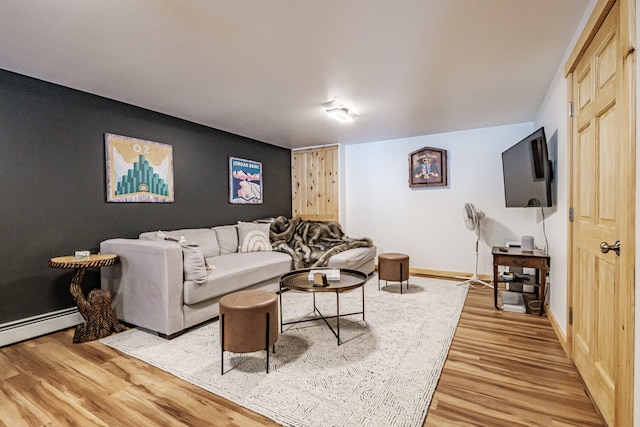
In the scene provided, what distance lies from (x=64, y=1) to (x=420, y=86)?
8.78 feet

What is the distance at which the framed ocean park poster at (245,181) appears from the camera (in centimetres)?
469

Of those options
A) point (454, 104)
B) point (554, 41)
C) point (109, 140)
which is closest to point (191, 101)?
point (109, 140)

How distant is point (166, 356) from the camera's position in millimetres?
2285

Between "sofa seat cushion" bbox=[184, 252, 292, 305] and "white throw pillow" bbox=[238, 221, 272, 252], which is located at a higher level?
"white throw pillow" bbox=[238, 221, 272, 252]

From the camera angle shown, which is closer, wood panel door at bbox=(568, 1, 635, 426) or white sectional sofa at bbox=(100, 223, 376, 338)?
wood panel door at bbox=(568, 1, 635, 426)

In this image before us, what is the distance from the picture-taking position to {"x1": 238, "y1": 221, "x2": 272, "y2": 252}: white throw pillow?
13.9ft

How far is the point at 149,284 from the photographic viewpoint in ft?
8.69

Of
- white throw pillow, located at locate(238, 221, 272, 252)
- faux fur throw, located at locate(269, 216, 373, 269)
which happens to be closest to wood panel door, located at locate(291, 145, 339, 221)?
faux fur throw, located at locate(269, 216, 373, 269)

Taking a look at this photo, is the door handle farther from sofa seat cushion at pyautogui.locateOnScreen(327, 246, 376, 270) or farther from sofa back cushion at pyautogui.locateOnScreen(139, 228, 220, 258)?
sofa back cushion at pyautogui.locateOnScreen(139, 228, 220, 258)

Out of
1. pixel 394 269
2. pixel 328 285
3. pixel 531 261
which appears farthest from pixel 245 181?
pixel 531 261

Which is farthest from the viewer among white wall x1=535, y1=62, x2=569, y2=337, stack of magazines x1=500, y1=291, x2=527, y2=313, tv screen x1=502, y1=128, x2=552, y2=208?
stack of magazines x1=500, y1=291, x2=527, y2=313

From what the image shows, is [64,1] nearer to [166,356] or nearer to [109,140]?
[109,140]

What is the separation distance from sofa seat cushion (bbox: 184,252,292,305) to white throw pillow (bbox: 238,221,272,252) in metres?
0.20

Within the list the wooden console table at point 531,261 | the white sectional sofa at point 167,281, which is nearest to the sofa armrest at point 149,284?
the white sectional sofa at point 167,281
